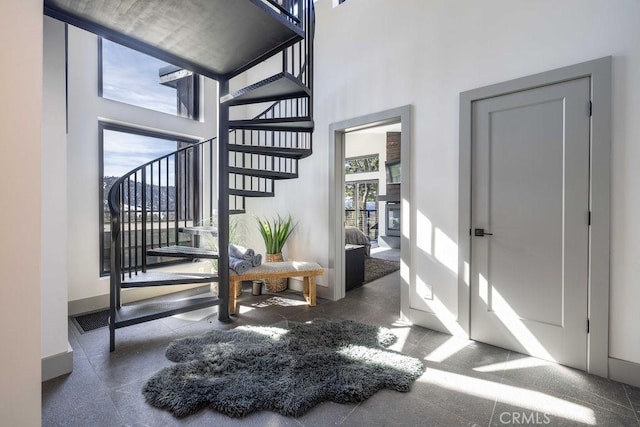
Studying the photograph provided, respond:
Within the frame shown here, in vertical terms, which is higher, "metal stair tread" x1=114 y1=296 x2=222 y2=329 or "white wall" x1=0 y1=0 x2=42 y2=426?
"white wall" x1=0 y1=0 x2=42 y2=426

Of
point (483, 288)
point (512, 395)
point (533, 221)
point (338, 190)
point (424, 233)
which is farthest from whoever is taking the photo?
point (338, 190)

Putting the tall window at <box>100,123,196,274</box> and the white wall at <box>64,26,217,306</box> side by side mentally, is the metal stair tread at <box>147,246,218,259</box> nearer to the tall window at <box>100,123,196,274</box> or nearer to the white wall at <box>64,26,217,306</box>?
the tall window at <box>100,123,196,274</box>

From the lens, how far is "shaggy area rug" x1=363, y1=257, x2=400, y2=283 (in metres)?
4.64

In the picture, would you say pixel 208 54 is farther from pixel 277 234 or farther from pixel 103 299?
pixel 103 299

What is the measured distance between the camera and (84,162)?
10.2ft

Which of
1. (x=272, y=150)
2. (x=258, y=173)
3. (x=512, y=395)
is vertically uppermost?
(x=272, y=150)

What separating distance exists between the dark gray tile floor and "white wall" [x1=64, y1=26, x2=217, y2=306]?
0.80 metres

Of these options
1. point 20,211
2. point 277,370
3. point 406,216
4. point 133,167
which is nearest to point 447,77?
point 406,216

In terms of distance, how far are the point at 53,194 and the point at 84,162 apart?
1.47 meters

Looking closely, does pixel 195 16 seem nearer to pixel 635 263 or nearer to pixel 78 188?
pixel 78 188

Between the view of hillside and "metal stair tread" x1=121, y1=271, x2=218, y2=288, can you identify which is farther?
the view of hillside

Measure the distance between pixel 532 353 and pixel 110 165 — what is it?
464cm

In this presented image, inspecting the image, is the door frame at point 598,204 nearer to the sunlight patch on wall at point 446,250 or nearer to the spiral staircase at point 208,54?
the sunlight patch on wall at point 446,250

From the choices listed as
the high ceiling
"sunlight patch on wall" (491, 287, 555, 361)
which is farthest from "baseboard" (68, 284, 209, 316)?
"sunlight patch on wall" (491, 287, 555, 361)
